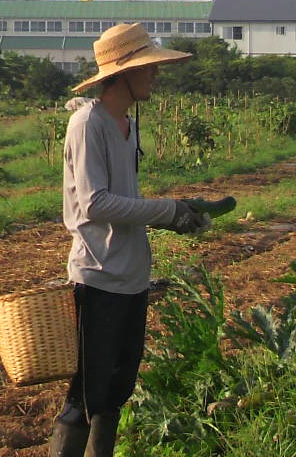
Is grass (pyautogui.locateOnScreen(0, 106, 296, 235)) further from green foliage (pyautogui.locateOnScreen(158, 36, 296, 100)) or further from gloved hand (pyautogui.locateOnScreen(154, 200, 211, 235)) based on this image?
green foliage (pyautogui.locateOnScreen(158, 36, 296, 100))

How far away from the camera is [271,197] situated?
11156 millimetres

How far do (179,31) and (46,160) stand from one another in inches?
2118

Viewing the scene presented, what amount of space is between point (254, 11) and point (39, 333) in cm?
5785

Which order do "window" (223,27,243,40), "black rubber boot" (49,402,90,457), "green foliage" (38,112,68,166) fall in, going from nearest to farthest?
"black rubber boot" (49,402,90,457) < "green foliage" (38,112,68,166) < "window" (223,27,243,40)

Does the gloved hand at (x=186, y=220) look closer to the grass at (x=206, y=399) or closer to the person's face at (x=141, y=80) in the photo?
the person's face at (x=141, y=80)

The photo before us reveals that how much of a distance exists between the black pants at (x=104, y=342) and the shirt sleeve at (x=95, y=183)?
27 cm

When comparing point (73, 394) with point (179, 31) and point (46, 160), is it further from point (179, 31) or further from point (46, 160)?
point (179, 31)

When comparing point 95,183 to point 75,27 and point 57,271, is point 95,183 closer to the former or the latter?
point 57,271

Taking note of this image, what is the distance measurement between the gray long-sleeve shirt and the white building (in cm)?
5612

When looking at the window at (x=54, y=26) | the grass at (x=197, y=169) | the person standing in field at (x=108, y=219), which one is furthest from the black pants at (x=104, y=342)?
the window at (x=54, y=26)

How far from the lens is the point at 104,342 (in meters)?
2.97

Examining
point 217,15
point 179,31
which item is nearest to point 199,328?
point 217,15

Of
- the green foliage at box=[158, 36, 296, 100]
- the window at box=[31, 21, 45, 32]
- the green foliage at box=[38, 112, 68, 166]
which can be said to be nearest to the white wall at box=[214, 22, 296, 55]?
the window at box=[31, 21, 45, 32]

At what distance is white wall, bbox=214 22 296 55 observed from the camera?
58250 millimetres
